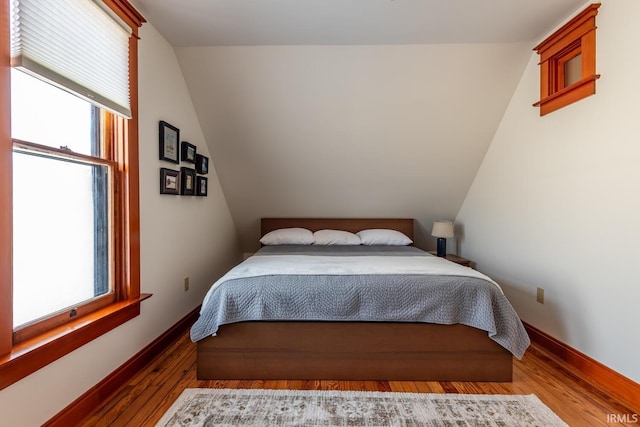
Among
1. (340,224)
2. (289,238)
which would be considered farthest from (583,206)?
(289,238)

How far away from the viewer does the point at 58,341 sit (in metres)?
1.28

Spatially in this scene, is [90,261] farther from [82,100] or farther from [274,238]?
[274,238]

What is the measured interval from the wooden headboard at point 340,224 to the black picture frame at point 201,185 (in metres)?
0.98

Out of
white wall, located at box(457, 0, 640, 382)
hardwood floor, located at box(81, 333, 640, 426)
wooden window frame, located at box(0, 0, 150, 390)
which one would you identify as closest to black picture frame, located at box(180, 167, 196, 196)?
wooden window frame, located at box(0, 0, 150, 390)

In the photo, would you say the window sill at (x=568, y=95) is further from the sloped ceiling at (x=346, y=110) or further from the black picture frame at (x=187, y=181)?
the black picture frame at (x=187, y=181)

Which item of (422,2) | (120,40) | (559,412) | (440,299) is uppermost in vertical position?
(422,2)

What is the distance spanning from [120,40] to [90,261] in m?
1.24

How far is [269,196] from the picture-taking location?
3.42 meters

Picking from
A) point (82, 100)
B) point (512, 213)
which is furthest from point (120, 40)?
point (512, 213)

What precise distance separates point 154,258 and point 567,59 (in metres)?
3.15

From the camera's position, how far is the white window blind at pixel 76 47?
1.16 metres

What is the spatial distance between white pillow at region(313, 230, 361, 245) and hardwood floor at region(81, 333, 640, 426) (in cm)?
164

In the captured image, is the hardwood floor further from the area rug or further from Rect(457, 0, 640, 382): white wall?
Rect(457, 0, 640, 382): white wall

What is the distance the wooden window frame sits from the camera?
1.10 m
